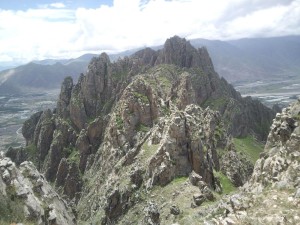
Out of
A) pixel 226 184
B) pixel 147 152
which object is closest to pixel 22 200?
pixel 147 152

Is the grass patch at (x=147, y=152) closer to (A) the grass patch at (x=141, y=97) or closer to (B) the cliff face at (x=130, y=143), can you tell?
(B) the cliff face at (x=130, y=143)

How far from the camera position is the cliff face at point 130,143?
79750 millimetres

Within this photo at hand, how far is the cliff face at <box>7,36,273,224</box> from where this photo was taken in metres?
79.8

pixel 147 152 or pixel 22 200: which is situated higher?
pixel 22 200

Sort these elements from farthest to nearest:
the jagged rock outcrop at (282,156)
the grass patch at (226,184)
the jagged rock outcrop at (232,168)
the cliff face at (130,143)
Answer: the jagged rock outcrop at (232,168)
the grass patch at (226,184)
the cliff face at (130,143)
the jagged rock outcrop at (282,156)

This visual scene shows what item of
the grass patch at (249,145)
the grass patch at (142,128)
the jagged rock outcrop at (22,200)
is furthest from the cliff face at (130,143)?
the jagged rock outcrop at (22,200)

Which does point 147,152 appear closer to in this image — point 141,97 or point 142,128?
point 142,128

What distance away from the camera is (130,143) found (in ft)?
400

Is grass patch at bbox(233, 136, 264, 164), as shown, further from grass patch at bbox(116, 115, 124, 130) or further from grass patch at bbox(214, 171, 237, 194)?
grass patch at bbox(214, 171, 237, 194)

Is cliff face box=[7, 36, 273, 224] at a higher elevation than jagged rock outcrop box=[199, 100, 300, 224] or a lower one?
lower

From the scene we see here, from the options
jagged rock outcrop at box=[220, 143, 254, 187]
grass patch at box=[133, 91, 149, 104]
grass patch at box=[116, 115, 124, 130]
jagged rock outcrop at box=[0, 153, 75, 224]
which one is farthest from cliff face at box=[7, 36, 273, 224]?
jagged rock outcrop at box=[0, 153, 75, 224]

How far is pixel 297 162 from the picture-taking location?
37.0 m

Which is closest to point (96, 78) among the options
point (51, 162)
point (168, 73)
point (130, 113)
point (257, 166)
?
point (168, 73)

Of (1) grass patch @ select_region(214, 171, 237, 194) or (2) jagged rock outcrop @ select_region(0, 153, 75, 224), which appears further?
(1) grass patch @ select_region(214, 171, 237, 194)
